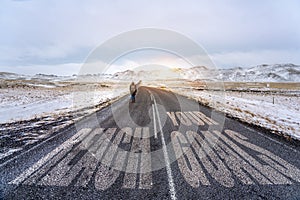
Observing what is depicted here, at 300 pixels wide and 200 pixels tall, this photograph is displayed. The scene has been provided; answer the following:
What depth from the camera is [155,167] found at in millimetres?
4852

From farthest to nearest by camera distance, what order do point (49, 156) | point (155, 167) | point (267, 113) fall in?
point (267, 113) < point (49, 156) < point (155, 167)

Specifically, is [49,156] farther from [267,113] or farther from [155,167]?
[267,113]

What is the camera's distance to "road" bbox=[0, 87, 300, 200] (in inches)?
150

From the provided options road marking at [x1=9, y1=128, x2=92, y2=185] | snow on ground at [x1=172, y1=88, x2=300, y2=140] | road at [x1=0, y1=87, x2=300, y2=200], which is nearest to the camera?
road at [x1=0, y1=87, x2=300, y2=200]

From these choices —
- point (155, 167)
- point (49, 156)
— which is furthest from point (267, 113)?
point (49, 156)

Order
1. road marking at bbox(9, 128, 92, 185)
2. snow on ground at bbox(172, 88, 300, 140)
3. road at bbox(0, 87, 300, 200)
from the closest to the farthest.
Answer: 1. road at bbox(0, 87, 300, 200)
2. road marking at bbox(9, 128, 92, 185)
3. snow on ground at bbox(172, 88, 300, 140)

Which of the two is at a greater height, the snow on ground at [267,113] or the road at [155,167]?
the road at [155,167]

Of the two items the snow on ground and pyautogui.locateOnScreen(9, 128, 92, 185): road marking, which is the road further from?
the snow on ground

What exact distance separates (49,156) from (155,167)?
3.00 metres

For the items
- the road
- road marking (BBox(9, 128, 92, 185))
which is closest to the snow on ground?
the road

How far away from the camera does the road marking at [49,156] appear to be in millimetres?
4316

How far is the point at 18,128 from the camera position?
888 cm

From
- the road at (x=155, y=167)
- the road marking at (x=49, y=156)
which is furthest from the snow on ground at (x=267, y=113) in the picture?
the road marking at (x=49, y=156)

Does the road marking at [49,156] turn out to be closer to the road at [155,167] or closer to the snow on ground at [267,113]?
the road at [155,167]
